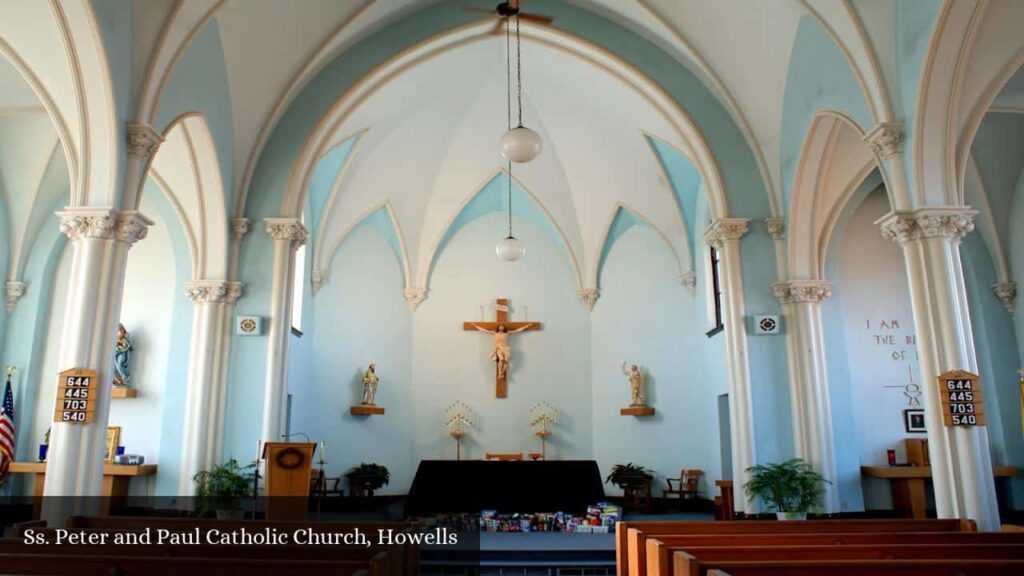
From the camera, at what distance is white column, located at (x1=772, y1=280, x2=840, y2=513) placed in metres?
10.4

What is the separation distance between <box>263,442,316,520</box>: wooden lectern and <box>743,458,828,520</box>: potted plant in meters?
5.79

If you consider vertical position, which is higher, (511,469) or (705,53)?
(705,53)

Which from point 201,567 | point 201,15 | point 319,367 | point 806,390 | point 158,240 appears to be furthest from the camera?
point 319,367

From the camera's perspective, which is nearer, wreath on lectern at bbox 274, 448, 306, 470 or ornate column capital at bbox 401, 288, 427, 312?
wreath on lectern at bbox 274, 448, 306, 470

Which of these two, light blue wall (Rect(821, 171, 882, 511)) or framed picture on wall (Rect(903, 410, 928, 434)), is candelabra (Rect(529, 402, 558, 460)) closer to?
light blue wall (Rect(821, 171, 882, 511))

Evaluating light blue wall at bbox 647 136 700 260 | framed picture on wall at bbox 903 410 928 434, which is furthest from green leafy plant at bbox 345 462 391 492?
framed picture on wall at bbox 903 410 928 434

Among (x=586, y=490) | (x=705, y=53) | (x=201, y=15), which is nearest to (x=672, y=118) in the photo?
(x=705, y=53)

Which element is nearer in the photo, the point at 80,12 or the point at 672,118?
the point at 80,12

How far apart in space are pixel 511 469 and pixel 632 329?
5546mm

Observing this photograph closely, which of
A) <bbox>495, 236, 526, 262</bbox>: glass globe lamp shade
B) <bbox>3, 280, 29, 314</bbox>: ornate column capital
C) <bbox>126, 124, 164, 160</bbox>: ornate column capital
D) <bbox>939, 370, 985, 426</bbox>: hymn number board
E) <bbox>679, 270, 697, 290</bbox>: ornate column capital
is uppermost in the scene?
<bbox>679, 270, 697, 290</bbox>: ornate column capital

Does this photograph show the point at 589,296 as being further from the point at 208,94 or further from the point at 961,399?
the point at 961,399

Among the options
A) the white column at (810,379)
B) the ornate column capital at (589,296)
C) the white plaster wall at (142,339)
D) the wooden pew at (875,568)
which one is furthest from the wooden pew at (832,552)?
the ornate column capital at (589,296)

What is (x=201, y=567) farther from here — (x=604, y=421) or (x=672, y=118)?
(x=604, y=421)

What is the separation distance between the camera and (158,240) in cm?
1275
